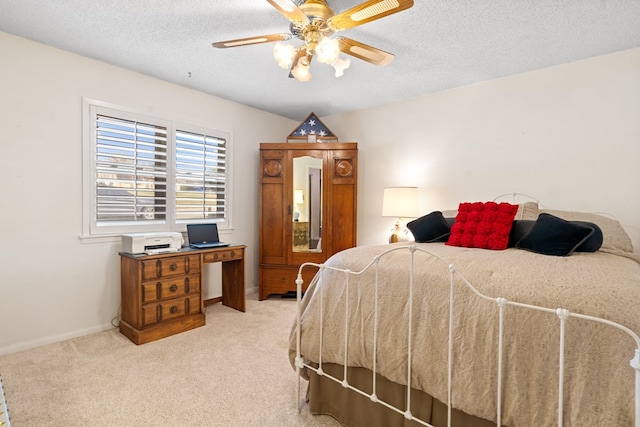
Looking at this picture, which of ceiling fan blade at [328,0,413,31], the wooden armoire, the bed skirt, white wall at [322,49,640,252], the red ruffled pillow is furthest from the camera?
the wooden armoire

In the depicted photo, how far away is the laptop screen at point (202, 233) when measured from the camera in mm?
3301

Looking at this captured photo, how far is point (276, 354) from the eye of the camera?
2.46 metres

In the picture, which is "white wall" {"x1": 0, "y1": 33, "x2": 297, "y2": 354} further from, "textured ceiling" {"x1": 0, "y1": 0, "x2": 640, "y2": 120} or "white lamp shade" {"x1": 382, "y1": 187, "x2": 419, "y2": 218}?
"white lamp shade" {"x1": 382, "y1": 187, "x2": 419, "y2": 218}

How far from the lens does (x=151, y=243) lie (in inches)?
112

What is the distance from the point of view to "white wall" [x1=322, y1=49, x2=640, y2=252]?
2594 millimetres

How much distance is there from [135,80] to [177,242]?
1604mm

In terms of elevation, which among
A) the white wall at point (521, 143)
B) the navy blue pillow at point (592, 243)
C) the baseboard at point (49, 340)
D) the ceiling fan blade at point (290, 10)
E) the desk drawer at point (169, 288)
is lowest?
the baseboard at point (49, 340)

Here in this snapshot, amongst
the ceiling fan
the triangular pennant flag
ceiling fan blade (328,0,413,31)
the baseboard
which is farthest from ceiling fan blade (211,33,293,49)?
the baseboard

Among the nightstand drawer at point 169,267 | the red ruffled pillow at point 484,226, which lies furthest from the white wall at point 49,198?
the red ruffled pillow at point 484,226

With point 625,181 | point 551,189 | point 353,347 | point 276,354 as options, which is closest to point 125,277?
point 276,354

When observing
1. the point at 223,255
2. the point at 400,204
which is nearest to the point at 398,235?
the point at 400,204

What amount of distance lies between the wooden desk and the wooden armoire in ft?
2.78

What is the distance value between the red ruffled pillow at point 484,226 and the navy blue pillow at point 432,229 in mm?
124

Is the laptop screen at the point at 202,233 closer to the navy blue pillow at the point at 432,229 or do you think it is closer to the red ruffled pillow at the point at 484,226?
the navy blue pillow at the point at 432,229
